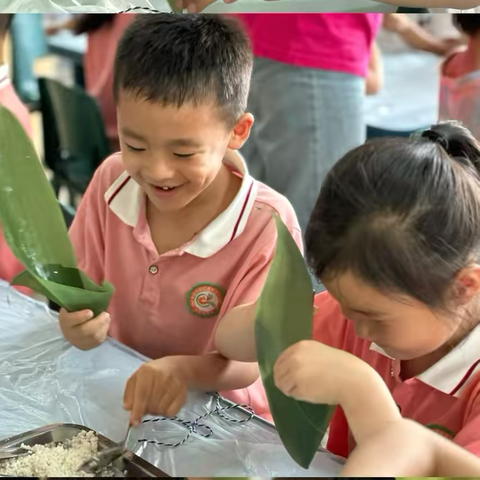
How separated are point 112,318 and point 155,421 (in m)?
0.13

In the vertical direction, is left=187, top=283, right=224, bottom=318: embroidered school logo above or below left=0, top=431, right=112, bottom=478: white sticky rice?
above

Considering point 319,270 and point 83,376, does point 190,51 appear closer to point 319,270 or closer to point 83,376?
point 319,270

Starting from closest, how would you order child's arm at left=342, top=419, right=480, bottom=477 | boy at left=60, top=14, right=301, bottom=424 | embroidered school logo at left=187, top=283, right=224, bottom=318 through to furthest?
1. child's arm at left=342, top=419, right=480, bottom=477
2. boy at left=60, top=14, right=301, bottom=424
3. embroidered school logo at left=187, top=283, right=224, bottom=318

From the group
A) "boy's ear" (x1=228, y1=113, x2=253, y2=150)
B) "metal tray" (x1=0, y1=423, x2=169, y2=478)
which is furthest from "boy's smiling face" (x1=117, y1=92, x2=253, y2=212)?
"metal tray" (x1=0, y1=423, x2=169, y2=478)

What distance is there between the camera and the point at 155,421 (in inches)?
24.1

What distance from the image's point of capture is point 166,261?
678 mm

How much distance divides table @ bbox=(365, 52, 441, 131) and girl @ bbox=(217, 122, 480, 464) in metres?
0.10

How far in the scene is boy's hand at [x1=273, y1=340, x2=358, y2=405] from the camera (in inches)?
19.0

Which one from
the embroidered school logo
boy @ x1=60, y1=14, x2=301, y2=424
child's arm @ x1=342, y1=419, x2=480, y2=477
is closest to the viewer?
child's arm @ x1=342, y1=419, x2=480, y2=477

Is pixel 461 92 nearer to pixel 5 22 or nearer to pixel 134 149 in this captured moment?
pixel 134 149

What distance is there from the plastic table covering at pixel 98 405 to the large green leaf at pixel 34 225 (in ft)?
0.29

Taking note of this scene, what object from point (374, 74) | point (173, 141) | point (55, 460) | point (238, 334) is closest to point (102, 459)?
point (55, 460)

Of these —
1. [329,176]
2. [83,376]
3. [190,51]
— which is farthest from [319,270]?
[83,376]

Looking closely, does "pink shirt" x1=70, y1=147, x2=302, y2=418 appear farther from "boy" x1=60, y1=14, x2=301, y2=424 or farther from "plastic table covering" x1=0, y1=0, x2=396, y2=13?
"plastic table covering" x1=0, y1=0, x2=396, y2=13
